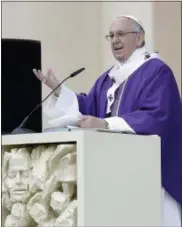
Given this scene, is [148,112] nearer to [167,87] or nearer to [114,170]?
[167,87]

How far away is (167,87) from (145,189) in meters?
0.70

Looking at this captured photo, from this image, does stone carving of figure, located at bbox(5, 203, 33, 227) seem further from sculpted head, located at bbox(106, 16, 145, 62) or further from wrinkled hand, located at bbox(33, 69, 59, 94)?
sculpted head, located at bbox(106, 16, 145, 62)

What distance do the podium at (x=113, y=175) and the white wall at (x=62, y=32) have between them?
8.27 feet

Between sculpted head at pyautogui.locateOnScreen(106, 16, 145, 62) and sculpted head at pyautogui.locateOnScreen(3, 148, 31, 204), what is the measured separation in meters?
1.02

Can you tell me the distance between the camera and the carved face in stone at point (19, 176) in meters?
2.59

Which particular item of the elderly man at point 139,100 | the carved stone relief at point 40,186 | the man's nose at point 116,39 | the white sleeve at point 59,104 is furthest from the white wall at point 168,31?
the carved stone relief at point 40,186

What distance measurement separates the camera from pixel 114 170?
251 centimetres

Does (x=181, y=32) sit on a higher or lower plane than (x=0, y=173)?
higher

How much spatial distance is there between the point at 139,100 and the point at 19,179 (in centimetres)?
82

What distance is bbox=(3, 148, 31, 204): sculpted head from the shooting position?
259 centimetres

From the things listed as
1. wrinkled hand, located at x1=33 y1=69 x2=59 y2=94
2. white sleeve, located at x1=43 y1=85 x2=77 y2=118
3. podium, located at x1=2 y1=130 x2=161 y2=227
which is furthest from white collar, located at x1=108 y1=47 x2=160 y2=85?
podium, located at x1=2 y1=130 x2=161 y2=227

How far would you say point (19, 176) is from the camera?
261 cm

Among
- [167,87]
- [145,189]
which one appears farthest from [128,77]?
[145,189]

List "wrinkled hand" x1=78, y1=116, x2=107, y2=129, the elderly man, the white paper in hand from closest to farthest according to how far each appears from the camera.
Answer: "wrinkled hand" x1=78, y1=116, x2=107, y2=129
the elderly man
the white paper in hand
